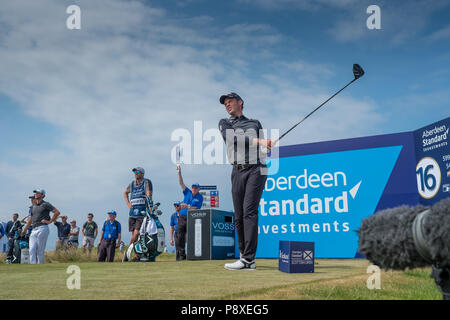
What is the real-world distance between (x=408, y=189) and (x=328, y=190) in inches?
72.6

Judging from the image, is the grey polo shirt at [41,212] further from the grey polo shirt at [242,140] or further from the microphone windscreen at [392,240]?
the microphone windscreen at [392,240]

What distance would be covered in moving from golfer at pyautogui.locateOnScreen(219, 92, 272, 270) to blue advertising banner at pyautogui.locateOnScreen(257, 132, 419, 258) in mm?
5206


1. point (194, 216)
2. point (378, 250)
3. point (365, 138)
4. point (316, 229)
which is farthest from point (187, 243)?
point (378, 250)

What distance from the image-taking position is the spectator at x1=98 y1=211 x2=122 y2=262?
1045 cm

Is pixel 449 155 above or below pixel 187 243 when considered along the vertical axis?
above

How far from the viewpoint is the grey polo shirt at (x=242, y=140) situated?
455 cm

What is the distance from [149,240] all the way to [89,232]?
8.57 meters

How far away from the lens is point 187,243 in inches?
388

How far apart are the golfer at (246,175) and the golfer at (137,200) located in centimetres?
423

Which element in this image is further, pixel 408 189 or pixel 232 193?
pixel 408 189

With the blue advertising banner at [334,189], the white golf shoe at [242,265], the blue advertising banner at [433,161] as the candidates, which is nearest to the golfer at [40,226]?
the blue advertising banner at [334,189]
